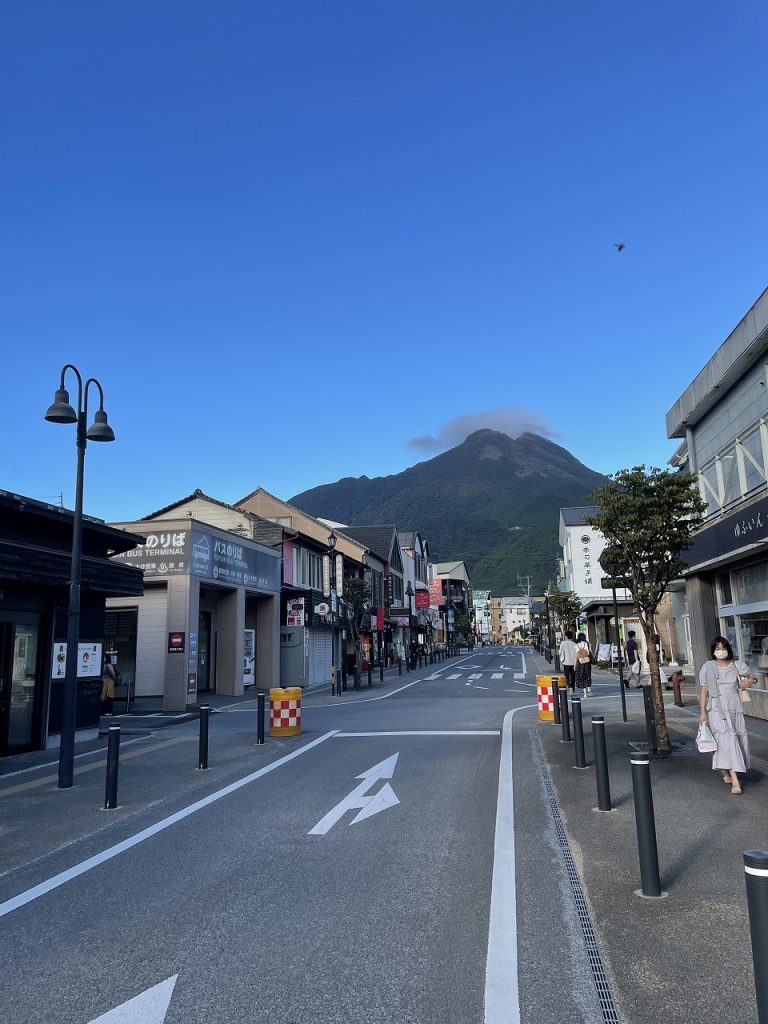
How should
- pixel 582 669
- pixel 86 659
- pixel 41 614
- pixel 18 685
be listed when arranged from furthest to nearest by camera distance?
1. pixel 582 669
2. pixel 86 659
3. pixel 41 614
4. pixel 18 685

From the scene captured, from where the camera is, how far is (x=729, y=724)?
328 inches

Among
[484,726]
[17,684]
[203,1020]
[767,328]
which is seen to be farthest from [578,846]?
[17,684]

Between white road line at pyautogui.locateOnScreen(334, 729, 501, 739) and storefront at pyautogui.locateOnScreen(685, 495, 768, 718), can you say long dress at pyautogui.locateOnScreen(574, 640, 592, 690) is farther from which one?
white road line at pyautogui.locateOnScreen(334, 729, 501, 739)

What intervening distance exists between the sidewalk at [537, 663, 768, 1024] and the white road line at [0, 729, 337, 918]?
14.1 feet

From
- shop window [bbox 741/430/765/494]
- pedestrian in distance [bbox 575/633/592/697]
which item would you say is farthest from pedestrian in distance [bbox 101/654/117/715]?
shop window [bbox 741/430/765/494]

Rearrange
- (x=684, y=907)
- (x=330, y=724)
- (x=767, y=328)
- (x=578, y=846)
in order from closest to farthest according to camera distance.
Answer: (x=684, y=907) < (x=578, y=846) < (x=767, y=328) < (x=330, y=724)

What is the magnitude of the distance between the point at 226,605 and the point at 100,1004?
80.5ft

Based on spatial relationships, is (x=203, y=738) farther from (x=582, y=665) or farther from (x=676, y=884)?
(x=582, y=665)

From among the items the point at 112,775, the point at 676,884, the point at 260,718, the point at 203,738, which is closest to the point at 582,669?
the point at 260,718

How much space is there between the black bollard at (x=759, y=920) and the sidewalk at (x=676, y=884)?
0.87m

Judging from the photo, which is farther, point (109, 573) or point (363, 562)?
point (363, 562)

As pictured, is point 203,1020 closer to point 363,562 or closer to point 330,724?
point 330,724

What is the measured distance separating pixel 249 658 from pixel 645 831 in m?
25.9

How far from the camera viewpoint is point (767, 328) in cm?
1279
